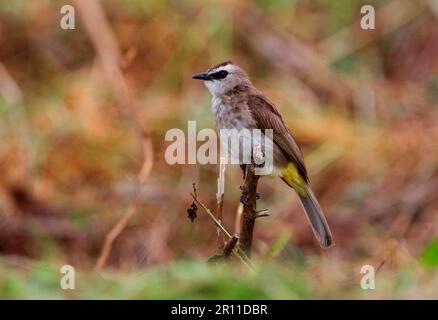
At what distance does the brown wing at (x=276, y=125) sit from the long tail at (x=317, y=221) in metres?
0.11

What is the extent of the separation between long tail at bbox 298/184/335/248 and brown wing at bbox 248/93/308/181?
11 cm

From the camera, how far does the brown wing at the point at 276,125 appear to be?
14.0 feet

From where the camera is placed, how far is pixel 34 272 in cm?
425

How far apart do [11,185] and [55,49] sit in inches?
75.3

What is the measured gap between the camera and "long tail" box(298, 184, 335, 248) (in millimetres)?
4148

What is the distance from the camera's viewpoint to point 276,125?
429cm

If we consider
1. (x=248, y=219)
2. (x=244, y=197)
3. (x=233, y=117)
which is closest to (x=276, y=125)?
(x=233, y=117)

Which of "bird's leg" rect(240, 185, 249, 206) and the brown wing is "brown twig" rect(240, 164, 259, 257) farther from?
the brown wing

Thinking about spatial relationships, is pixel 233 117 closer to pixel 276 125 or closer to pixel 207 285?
pixel 276 125

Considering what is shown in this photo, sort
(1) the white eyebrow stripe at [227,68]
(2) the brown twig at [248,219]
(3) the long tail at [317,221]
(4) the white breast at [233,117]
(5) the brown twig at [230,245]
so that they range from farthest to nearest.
→ (1) the white eyebrow stripe at [227,68] → (4) the white breast at [233,117] → (3) the long tail at [317,221] → (2) the brown twig at [248,219] → (5) the brown twig at [230,245]

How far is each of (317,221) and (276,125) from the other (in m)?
0.41

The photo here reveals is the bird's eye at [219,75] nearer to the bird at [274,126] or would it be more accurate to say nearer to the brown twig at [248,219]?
the bird at [274,126]

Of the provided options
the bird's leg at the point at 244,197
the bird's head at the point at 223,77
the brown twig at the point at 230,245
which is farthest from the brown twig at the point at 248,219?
the bird's head at the point at 223,77

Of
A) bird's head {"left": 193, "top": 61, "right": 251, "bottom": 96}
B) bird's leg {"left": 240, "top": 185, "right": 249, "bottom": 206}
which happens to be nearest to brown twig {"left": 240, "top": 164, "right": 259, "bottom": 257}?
bird's leg {"left": 240, "top": 185, "right": 249, "bottom": 206}
